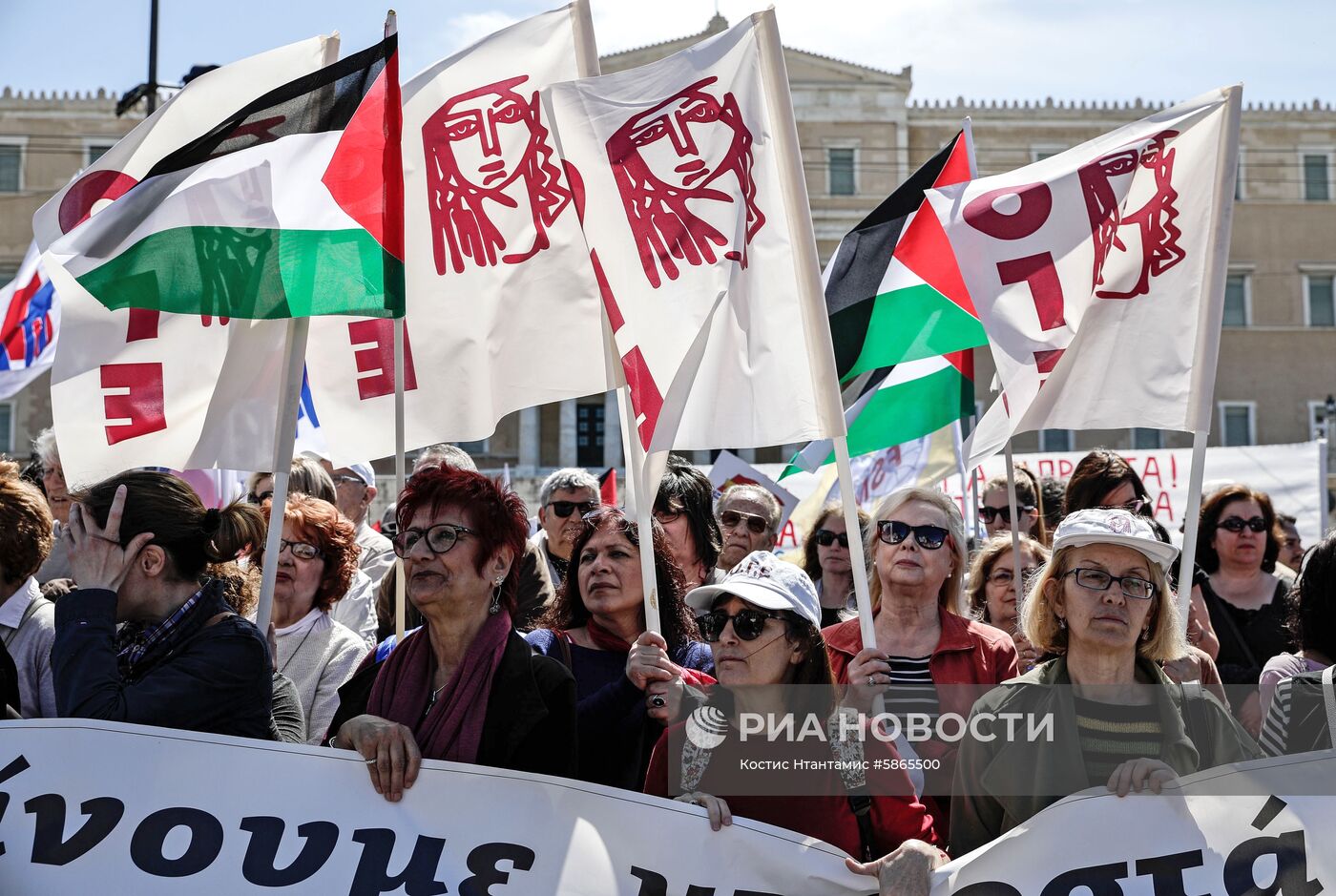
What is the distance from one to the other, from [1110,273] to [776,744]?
204cm

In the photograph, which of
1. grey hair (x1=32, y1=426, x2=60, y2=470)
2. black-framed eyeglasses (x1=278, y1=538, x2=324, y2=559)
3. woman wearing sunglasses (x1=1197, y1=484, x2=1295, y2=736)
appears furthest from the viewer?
grey hair (x1=32, y1=426, x2=60, y2=470)

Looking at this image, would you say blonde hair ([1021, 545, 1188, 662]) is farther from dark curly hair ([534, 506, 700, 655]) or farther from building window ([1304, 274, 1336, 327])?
building window ([1304, 274, 1336, 327])

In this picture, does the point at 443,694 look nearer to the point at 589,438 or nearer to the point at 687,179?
the point at 687,179

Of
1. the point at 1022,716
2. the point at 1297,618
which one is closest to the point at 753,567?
the point at 1022,716

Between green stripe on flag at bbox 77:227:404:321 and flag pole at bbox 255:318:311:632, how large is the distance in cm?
13

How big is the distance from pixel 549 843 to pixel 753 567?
85 cm

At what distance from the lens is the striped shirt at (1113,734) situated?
3.39 metres

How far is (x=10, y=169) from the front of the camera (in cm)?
4225

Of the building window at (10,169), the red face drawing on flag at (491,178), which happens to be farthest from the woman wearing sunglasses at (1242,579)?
the building window at (10,169)

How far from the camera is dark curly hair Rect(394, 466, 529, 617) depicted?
3688mm

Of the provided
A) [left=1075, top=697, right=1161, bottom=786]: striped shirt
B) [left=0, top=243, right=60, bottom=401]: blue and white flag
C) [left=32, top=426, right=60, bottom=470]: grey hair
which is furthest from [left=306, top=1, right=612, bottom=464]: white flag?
[left=0, top=243, right=60, bottom=401]: blue and white flag

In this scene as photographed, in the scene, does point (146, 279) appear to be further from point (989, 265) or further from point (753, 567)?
point (989, 265)

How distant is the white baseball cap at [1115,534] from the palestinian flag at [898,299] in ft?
5.24

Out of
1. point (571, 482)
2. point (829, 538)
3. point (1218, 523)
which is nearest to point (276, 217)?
point (571, 482)
